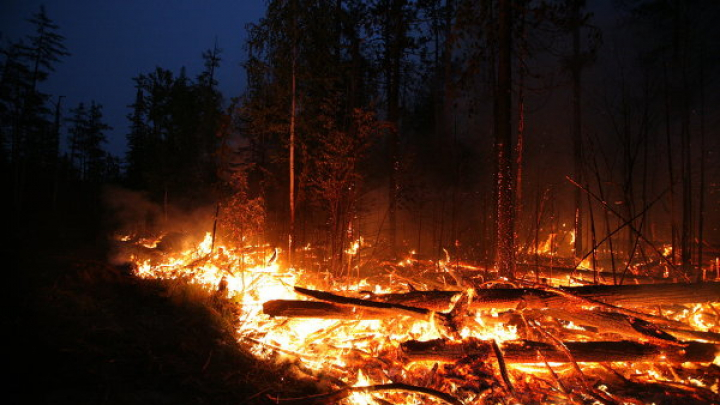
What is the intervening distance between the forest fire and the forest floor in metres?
0.45

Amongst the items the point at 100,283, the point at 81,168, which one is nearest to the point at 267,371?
the point at 100,283

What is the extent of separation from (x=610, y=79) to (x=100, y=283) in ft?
81.1

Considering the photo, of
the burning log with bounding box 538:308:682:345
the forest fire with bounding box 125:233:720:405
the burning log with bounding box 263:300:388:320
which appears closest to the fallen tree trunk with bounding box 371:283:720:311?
the forest fire with bounding box 125:233:720:405

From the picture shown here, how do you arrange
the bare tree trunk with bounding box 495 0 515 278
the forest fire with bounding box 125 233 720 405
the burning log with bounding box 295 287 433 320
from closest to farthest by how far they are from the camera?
the forest fire with bounding box 125 233 720 405
the burning log with bounding box 295 287 433 320
the bare tree trunk with bounding box 495 0 515 278

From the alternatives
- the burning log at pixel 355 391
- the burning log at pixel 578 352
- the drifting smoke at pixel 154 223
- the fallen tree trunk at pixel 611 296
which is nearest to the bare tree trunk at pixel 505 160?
the fallen tree trunk at pixel 611 296

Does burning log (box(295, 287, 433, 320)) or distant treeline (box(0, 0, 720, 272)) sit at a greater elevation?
distant treeline (box(0, 0, 720, 272))

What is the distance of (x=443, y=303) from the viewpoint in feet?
17.2

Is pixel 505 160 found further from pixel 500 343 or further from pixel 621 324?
pixel 500 343

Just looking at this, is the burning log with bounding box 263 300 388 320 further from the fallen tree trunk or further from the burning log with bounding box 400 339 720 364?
the fallen tree trunk

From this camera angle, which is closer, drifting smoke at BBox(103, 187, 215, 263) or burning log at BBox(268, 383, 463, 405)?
burning log at BBox(268, 383, 463, 405)

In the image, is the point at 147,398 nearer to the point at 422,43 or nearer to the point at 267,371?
the point at 267,371

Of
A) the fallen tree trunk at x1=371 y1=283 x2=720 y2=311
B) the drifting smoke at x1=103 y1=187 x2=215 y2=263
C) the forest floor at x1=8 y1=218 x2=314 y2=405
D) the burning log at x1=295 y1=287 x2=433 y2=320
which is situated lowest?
the forest floor at x1=8 y1=218 x2=314 y2=405

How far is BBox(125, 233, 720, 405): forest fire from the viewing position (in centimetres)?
421

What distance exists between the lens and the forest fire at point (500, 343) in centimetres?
421
